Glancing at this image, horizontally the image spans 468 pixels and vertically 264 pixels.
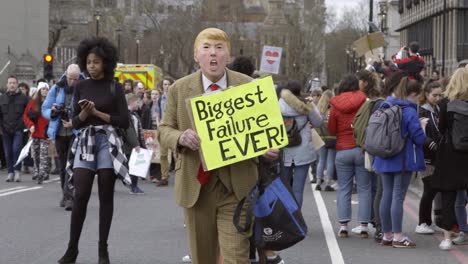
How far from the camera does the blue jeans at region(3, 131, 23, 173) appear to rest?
22.0 meters

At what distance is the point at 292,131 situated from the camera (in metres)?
Result: 12.7

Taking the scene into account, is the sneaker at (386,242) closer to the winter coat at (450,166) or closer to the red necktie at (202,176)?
the winter coat at (450,166)

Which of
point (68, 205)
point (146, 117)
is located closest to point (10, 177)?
point (146, 117)

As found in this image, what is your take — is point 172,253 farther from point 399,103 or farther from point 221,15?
point 221,15

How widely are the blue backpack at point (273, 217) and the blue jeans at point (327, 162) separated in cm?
1277

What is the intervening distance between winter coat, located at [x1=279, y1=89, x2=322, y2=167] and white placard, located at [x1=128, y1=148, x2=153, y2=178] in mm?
5674

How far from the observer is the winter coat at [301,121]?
41.4 feet

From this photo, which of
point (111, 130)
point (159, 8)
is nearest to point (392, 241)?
point (111, 130)

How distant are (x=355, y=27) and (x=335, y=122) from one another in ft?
534

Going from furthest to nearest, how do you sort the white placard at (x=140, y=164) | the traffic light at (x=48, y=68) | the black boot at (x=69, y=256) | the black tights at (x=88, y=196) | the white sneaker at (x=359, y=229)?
the traffic light at (x=48, y=68) → the white placard at (x=140, y=164) → the white sneaker at (x=359, y=229) → the black boot at (x=69, y=256) → the black tights at (x=88, y=196)

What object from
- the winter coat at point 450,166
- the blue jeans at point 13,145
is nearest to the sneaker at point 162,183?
the blue jeans at point 13,145

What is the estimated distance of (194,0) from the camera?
11506cm

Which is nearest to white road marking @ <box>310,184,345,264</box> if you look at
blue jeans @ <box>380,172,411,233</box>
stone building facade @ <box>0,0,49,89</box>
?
blue jeans @ <box>380,172,411,233</box>

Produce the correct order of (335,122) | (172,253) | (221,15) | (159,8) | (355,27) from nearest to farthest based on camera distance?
(172,253), (335,122), (159,8), (221,15), (355,27)
